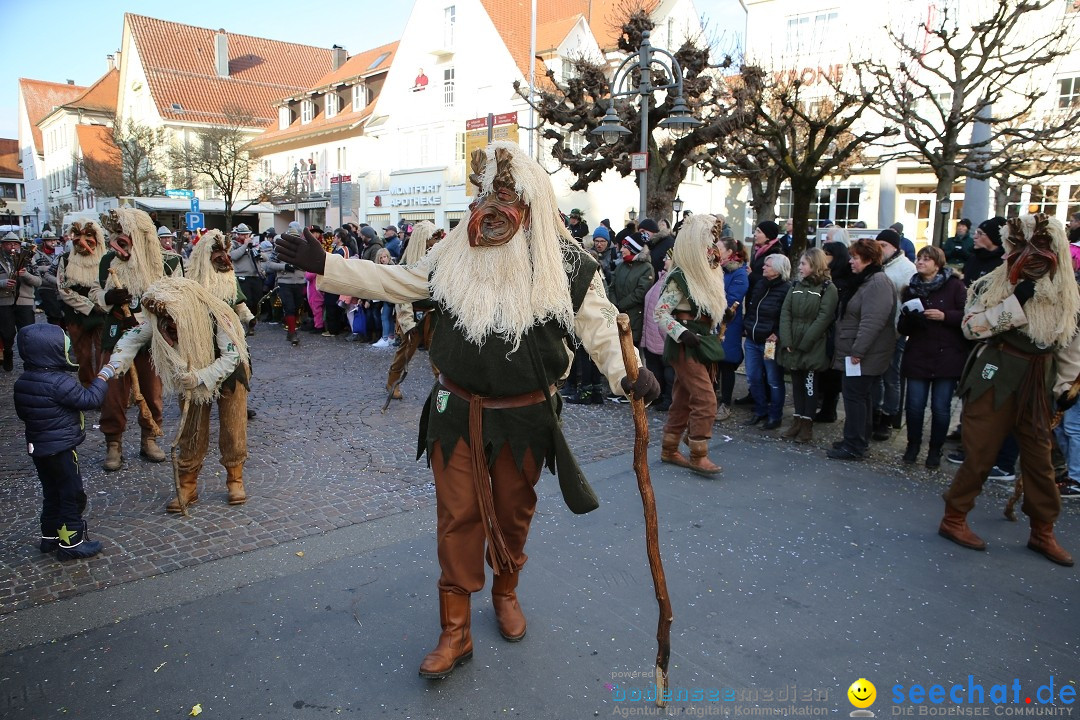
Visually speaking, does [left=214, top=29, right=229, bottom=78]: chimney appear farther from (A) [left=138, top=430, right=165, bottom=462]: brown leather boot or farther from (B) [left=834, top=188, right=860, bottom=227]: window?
(A) [left=138, top=430, right=165, bottom=462]: brown leather boot

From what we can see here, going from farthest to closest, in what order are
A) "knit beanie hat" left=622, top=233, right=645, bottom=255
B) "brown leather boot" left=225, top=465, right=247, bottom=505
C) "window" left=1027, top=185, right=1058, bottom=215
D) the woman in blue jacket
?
"window" left=1027, top=185, right=1058, bottom=215 < "knit beanie hat" left=622, top=233, right=645, bottom=255 < the woman in blue jacket < "brown leather boot" left=225, top=465, right=247, bottom=505

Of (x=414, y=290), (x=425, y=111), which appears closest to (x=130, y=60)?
(x=425, y=111)

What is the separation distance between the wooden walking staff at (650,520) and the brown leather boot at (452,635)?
2.74 ft

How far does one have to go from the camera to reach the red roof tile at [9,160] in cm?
7838

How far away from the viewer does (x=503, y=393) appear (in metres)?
3.12

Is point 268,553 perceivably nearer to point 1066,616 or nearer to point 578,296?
point 578,296

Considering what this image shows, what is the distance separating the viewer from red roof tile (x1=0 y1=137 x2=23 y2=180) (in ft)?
257

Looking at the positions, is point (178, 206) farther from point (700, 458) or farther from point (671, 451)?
point (700, 458)

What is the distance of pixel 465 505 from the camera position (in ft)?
10.3

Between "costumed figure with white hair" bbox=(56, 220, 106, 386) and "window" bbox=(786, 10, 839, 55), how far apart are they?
953 inches

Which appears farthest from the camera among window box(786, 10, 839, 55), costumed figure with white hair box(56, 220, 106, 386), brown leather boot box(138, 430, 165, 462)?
window box(786, 10, 839, 55)

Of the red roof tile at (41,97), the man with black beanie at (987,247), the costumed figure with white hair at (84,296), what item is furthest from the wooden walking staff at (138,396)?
the red roof tile at (41,97)

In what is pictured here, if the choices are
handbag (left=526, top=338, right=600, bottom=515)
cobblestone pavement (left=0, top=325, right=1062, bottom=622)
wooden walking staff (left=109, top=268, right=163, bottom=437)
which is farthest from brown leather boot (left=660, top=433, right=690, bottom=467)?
wooden walking staff (left=109, top=268, right=163, bottom=437)

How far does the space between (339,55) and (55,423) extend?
45.4 m
